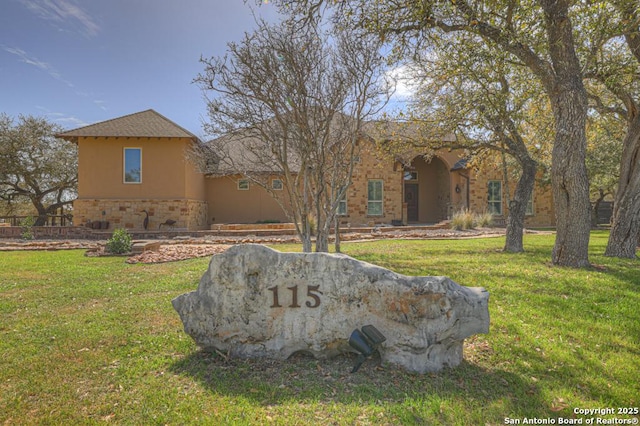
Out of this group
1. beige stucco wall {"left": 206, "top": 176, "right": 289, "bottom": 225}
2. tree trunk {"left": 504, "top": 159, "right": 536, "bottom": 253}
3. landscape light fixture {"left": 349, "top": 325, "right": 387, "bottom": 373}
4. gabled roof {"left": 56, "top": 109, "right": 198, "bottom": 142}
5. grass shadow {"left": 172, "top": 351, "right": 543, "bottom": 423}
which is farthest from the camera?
beige stucco wall {"left": 206, "top": 176, "right": 289, "bottom": 225}

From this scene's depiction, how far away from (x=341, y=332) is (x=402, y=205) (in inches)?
727

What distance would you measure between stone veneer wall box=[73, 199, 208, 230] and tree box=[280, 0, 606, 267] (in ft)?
42.5

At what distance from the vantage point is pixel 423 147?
1126cm

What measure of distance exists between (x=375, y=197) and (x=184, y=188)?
1044 centimetres

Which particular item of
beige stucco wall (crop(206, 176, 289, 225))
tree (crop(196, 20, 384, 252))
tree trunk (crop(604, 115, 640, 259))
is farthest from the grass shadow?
beige stucco wall (crop(206, 176, 289, 225))

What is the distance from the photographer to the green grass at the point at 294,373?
2.64 m

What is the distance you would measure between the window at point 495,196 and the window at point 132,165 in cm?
1958

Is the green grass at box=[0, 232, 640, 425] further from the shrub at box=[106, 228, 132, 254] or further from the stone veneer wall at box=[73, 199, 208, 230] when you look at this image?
the stone veneer wall at box=[73, 199, 208, 230]

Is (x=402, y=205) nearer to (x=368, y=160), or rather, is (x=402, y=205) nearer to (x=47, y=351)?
(x=368, y=160)

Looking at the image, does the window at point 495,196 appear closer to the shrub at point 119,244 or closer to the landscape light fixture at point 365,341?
the shrub at point 119,244

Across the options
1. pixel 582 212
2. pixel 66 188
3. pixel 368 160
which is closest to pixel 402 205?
pixel 368 160

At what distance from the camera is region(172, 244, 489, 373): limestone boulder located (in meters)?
3.14

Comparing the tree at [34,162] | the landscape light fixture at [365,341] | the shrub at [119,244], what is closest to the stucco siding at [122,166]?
the tree at [34,162]

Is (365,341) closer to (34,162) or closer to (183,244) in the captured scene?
(183,244)
